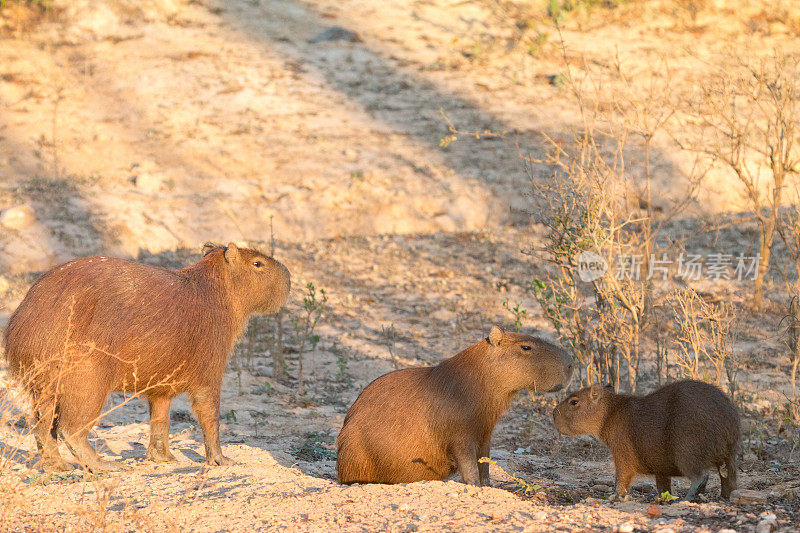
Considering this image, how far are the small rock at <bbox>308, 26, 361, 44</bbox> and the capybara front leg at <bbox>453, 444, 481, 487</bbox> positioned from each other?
1052cm

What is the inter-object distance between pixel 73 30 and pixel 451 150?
6.58 m

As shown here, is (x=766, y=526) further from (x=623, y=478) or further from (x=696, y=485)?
(x=623, y=478)

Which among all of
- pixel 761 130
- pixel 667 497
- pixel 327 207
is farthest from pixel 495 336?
pixel 327 207

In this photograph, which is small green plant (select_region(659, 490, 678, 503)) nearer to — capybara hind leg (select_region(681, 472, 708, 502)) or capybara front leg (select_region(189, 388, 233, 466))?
capybara hind leg (select_region(681, 472, 708, 502))

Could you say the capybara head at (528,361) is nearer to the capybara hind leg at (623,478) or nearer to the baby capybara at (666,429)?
the baby capybara at (666,429)

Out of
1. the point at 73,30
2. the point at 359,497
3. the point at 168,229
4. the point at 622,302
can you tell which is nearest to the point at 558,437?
the point at 622,302

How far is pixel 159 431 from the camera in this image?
19.1 feet

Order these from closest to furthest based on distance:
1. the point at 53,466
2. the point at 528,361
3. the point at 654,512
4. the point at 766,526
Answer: the point at 766,526, the point at 654,512, the point at 53,466, the point at 528,361

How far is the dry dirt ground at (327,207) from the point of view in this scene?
4789mm

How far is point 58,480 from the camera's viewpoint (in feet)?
17.0

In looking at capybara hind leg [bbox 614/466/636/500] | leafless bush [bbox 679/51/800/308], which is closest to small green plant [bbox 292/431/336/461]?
capybara hind leg [bbox 614/466/636/500]

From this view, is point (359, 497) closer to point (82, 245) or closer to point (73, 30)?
point (82, 245)

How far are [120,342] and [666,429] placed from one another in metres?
3.25

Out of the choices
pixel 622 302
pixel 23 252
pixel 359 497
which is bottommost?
pixel 23 252
